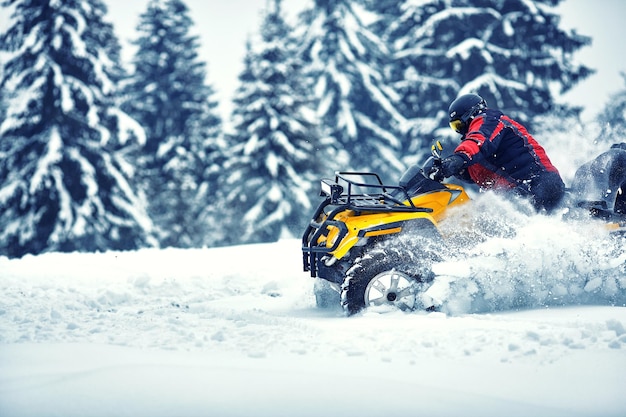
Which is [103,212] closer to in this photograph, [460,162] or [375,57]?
[375,57]

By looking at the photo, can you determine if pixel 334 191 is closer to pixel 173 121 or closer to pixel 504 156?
pixel 504 156

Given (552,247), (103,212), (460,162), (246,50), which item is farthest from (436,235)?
(246,50)

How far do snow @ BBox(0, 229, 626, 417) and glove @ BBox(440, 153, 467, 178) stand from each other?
924 millimetres

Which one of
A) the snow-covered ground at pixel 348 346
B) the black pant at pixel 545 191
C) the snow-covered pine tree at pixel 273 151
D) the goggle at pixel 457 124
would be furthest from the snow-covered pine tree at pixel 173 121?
the black pant at pixel 545 191

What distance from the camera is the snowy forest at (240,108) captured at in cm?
2111

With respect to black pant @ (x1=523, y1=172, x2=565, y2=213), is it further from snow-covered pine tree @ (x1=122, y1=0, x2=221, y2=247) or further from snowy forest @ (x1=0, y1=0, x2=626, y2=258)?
snow-covered pine tree @ (x1=122, y1=0, x2=221, y2=247)

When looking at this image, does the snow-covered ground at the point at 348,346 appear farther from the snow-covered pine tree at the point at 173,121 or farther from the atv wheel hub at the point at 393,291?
the snow-covered pine tree at the point at 173,121

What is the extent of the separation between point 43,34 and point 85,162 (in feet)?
14.1

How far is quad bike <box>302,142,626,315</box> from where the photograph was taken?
A: 5.46 meters

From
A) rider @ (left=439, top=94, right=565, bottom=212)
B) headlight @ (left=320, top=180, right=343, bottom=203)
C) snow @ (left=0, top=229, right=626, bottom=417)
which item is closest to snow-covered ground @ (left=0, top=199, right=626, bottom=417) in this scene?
snow @ (left=0, top=229, right=626, bottom=417)

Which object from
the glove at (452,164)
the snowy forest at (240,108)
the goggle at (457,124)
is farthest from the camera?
the snowy forest at (240,108)

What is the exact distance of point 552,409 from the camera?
3.21 m

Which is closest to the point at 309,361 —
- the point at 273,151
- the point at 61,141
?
the point at 61,141

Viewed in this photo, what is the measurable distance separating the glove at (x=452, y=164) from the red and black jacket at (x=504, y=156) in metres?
0.33
